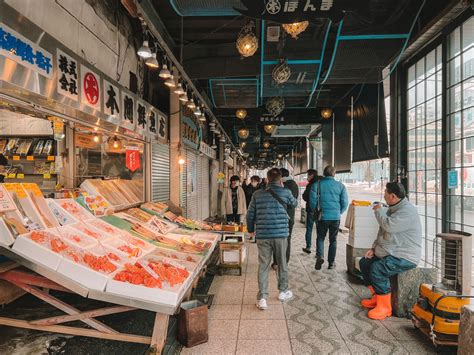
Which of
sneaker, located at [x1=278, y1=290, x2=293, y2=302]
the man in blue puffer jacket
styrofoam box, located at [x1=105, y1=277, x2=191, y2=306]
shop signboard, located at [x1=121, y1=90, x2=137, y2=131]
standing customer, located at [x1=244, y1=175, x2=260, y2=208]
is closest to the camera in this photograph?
styrofoam box, located at [x1=105, y1=277, x2=191, y2=306]

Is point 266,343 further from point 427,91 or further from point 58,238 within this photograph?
point 427,91

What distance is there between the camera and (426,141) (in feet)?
24.5

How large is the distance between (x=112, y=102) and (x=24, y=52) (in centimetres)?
214

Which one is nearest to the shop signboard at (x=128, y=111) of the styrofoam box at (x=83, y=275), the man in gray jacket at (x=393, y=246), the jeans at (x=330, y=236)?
the styrofoam box at (x=83, y=275)

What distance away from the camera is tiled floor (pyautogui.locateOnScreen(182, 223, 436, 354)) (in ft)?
12.8

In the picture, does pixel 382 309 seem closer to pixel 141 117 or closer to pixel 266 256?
pixel 266 256

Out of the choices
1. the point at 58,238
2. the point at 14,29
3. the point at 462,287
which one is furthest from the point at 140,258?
the point at 462,287

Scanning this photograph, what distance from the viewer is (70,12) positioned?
464 centimetres

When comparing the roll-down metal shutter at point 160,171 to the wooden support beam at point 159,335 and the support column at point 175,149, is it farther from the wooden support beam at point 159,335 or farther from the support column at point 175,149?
the wooden support beam at point 159,335

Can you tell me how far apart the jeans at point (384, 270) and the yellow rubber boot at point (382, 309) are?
9cm

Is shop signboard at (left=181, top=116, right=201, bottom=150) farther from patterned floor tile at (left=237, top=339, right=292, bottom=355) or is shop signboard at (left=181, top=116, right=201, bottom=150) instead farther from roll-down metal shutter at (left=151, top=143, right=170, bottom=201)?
patterned floor tile at (left=237, top=339, right=292, bottom=355)

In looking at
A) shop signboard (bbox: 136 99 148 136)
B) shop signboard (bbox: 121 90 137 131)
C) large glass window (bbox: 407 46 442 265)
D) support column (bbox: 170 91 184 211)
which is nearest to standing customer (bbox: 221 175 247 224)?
support column (bbox: 170 91 184 211)

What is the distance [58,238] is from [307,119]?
42.5ft

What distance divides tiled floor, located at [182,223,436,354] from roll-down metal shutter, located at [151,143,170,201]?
3007mm
